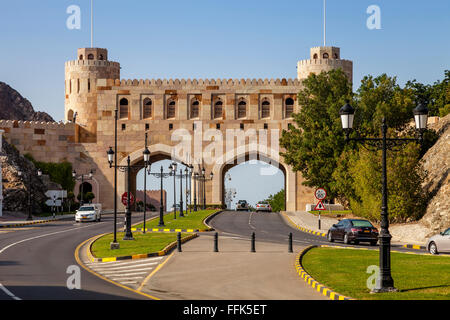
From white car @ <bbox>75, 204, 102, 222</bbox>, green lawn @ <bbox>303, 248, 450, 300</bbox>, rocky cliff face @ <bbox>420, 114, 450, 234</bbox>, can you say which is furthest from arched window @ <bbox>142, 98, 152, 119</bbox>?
green lawn @ <bbox>303, 248, 450, 300</bbox>

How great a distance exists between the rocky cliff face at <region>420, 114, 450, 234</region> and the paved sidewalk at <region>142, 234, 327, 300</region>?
11.4 m

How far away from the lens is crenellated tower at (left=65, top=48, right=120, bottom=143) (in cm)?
9019

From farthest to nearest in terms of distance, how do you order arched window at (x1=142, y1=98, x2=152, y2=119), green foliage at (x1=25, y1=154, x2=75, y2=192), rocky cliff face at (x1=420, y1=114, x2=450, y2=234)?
arched window at (x1=142, y1=98, x2=152, y2=119) < green foliage at (x1=25, y1=154, x2=75, y2=192) < rocky cliff face at (x1=420, y1=114, x2=450, y2=234)

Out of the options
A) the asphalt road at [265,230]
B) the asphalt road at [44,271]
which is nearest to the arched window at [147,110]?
the asphalt road at [265,230]

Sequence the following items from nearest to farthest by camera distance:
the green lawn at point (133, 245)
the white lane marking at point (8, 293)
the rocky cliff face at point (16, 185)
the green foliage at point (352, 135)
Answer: the white lane marking at point (8, 293) → the green lawn at point (133, 245) → the green foliage at point (352, 135) → the rocky cliff face at point (16, 185)

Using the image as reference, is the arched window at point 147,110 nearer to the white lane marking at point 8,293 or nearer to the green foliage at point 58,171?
the green foliage at point 58,171

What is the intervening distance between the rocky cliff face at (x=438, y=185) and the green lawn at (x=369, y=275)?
36.2ft

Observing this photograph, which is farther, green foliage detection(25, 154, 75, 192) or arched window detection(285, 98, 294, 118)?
arched window detection(285, 98, 294, 118)

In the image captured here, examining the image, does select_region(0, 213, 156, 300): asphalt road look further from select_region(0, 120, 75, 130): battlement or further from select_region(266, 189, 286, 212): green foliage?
select_region(266, 189, 286, 212): green foliage

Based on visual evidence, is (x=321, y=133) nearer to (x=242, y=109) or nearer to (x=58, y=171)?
(x=242, y=109)

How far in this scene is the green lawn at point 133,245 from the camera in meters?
30.7

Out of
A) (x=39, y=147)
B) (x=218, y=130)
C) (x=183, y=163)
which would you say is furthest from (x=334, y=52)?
(x=39, y=147)

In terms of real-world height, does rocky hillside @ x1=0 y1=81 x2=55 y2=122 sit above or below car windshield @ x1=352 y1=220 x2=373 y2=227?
above

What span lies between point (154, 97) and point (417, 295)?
7159 cm
